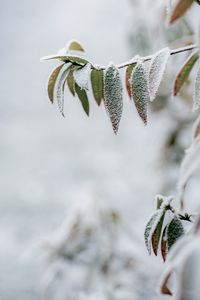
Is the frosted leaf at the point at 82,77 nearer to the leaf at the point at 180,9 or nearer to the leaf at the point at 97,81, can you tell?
the leaf at the point at 97,81

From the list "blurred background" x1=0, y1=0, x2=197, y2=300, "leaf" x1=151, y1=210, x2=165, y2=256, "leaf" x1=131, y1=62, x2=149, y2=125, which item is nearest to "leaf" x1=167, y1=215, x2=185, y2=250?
"leaf" x1=151, y1=210, x2=165, y2=256

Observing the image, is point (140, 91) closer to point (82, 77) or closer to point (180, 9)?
point (82, 77)

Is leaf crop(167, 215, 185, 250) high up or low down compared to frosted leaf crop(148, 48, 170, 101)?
down

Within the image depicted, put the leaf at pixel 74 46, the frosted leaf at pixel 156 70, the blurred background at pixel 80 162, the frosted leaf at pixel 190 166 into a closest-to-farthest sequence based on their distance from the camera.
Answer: the frosted leaf at pixel 190 166 < the frosted leaf at pixel 156 70 < the leaf at pixel 74 46 < the blurred background at pixel 80 162

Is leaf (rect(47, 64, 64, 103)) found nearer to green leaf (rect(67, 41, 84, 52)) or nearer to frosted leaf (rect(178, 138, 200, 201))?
green leaf (rect(67, 41, 84, 52))

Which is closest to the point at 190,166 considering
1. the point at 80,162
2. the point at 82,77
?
the point at 82,77

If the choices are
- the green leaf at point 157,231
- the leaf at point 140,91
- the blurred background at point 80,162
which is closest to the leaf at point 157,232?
the green leaf at point 157,231
